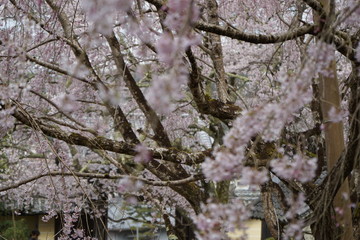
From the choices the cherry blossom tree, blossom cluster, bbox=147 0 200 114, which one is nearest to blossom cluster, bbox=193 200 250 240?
the cherry blossom tree

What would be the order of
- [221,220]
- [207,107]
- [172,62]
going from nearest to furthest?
[172,62]
[221,220]
[207,107]

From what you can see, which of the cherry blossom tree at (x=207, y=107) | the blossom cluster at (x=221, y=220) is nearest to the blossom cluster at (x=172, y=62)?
the cherry blossom tree at (x=207, y=107)

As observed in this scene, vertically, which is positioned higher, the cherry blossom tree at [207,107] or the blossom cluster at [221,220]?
the cherry blossom tree at [207,107]

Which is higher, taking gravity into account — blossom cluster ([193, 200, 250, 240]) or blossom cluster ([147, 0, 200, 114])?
blossom cluster ([147, 0, 200, 114])

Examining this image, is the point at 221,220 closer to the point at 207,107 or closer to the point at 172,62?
the point at 172,62

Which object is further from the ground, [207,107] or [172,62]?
[207,107]

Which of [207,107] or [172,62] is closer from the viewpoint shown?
[172,62]

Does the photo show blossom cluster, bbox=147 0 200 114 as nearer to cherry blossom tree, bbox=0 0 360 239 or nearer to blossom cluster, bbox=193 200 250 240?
cherry blossom tree, bbox=0 0 360 239

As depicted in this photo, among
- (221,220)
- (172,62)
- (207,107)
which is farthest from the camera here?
(207,107)

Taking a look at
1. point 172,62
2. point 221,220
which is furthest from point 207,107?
point 172,62

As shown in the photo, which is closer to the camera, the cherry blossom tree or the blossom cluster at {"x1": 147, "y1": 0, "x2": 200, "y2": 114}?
the blossom cluster at {"x1": 147, "y1": 0, "x2": 200, "y2": 114}

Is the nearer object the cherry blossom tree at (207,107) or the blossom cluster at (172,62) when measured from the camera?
the blossom cluster at (172,62)

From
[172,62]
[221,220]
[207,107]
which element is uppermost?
[207,107]

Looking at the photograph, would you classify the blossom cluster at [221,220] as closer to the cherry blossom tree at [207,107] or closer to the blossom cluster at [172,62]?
the cherry blossom tree at [207,107]
